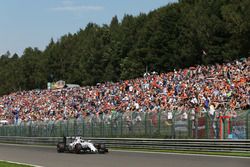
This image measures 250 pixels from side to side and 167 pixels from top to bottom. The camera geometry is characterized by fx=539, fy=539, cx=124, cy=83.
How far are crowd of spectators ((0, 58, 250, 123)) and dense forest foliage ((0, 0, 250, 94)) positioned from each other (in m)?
10.1

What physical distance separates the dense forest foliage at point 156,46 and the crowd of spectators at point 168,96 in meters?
10.1

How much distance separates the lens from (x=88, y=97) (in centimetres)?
4734

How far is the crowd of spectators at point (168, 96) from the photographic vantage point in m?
28.9

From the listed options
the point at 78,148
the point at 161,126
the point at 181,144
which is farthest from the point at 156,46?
the point at 78,148

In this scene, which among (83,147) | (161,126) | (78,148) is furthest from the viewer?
(161,126)

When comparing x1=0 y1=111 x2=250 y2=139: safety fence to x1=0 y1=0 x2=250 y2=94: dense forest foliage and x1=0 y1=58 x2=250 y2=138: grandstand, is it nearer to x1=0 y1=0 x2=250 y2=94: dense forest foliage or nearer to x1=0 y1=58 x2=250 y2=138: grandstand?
x1=0 y1=58 x2=250 y2=138: grandstand

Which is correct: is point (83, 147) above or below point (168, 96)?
below

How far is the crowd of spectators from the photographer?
94.8 ft

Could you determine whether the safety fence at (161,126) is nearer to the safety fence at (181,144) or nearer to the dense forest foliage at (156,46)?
the safety fence at (181,144)

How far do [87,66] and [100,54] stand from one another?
277 centimetres

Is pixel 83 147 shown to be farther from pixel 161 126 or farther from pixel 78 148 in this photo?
pixel 161 126

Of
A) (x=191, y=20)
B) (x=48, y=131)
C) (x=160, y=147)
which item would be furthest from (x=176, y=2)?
(x=160, y=147)

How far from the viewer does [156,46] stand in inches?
2534

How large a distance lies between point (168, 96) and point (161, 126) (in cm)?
716
